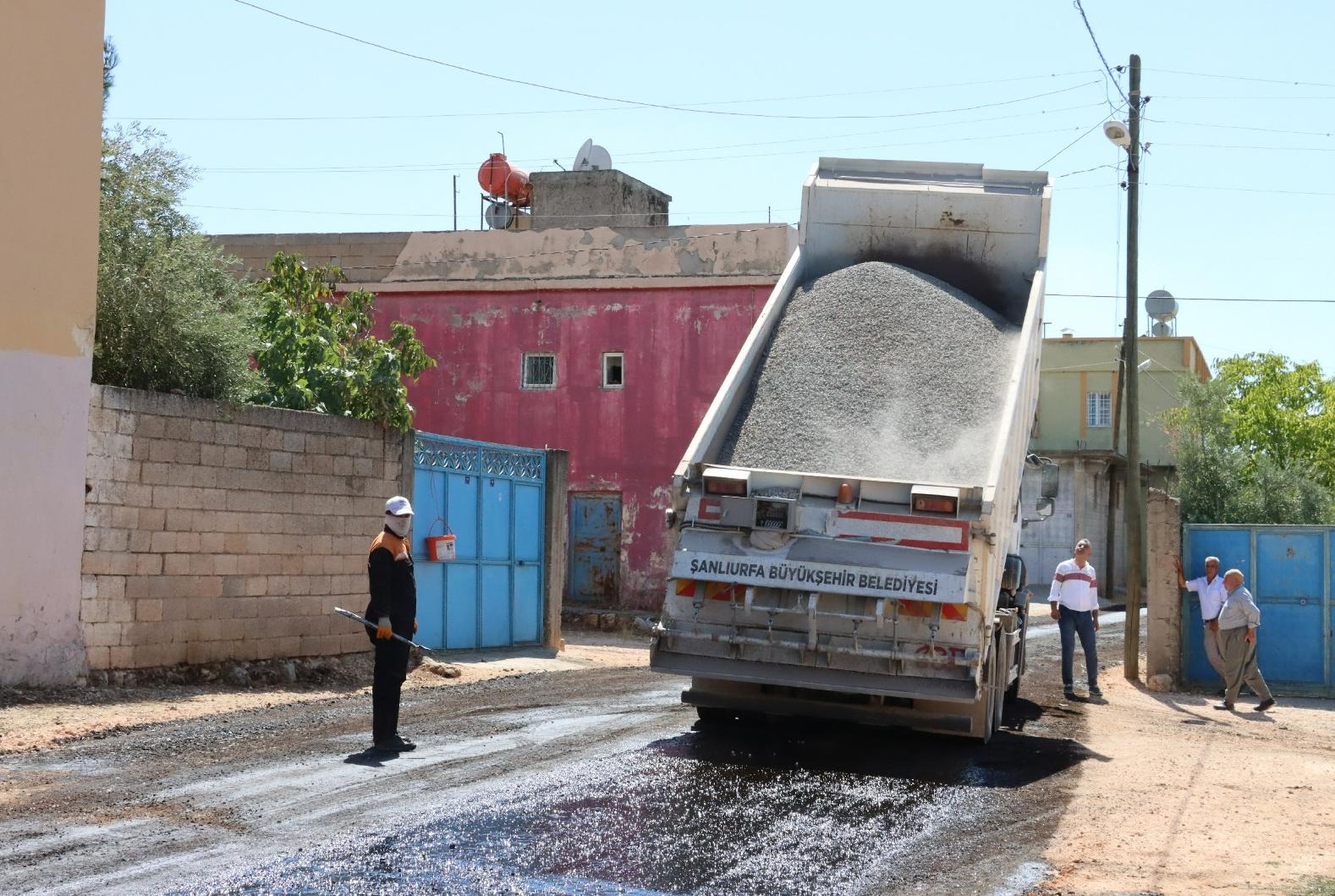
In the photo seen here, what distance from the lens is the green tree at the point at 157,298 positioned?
41.0 feet

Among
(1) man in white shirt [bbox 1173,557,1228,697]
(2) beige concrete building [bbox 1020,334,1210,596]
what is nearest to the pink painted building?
(1) man in white shirt [bbox 1173,557,1228,697]

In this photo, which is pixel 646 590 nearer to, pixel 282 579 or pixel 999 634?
pixel 282 579

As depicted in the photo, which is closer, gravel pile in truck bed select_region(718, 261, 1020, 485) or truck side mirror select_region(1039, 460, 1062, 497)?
gravel pile in truck bed select_region(718, 261, 1020, 485)

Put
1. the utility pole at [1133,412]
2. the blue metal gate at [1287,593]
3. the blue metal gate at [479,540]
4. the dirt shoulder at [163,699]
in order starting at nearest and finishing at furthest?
the dirt shoulder at [163,699] < the blue metal gate at [1287,593] < the blue metal gate at [479,540] < the utility pole at [1133,412]

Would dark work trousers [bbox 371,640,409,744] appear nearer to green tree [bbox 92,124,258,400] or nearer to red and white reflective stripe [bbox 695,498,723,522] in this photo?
red and white reflective stripe [bbox 695,498,723,522]

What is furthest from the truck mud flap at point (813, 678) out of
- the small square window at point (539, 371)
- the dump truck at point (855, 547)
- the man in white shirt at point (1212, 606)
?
the small square window at point (539, 371)

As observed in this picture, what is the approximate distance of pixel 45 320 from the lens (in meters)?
11.1

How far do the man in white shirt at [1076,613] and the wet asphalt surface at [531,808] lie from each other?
4.12 m

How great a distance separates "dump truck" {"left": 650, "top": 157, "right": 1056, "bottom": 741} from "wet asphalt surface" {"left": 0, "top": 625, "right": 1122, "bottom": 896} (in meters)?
0.52

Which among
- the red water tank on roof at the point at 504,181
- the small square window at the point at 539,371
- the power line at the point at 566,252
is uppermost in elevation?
the red water tank on roof at the point at 504,181

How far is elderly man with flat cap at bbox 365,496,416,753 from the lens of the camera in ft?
29.8

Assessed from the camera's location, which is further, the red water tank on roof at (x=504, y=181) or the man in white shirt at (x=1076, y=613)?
the red water tank on roof at (x=504, y=181)

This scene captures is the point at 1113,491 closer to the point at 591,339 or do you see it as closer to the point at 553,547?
the point at 591,339

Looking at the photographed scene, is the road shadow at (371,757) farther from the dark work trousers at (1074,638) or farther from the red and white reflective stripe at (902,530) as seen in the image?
the dark work trousers at (1074,638)
